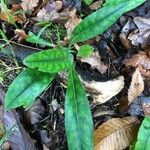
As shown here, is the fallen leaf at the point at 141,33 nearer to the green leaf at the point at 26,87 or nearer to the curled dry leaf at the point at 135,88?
the curled dry leaf at the point at 135,88

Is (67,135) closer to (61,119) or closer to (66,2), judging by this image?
(61,119)

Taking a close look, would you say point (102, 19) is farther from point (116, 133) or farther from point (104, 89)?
point (116, 133)

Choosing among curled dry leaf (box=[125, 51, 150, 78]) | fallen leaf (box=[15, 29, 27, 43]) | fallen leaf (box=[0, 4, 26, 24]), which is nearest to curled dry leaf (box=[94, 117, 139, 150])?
curled dry leaf (box=[125, 51, 150, 78])

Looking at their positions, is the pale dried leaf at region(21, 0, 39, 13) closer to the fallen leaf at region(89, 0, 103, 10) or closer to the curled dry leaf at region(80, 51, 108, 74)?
the fallen leaf at region(89, 0, 103, 10)

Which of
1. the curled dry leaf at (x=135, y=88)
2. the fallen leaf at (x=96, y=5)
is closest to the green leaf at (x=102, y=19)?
the fallen leaf at (x=96, y=5)

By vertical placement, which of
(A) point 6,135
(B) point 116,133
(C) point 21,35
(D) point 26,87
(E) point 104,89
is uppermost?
(C) point 21,35

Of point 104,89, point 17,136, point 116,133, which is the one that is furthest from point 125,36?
point 17,136
